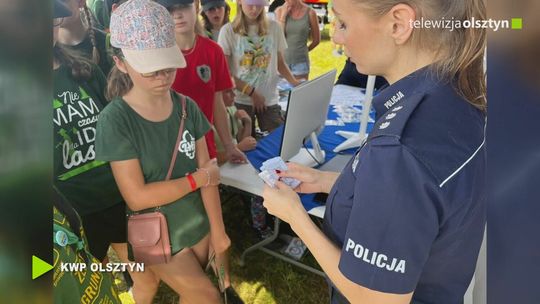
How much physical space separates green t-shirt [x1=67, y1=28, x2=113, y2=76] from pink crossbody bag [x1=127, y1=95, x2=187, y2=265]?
10.1 inches

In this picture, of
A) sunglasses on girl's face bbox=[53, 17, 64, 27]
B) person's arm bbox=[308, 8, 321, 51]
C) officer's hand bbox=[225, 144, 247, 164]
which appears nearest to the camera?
sunglasses on girl's face bbox=[53, 17, 64, 27]

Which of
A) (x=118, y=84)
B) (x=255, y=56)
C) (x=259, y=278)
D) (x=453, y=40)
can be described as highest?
(x=453, y=40)

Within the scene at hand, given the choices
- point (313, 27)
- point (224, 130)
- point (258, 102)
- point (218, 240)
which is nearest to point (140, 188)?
point (218, 240)

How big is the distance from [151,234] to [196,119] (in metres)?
0.42

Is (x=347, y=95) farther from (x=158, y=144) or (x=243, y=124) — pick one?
(x=158, y=144)

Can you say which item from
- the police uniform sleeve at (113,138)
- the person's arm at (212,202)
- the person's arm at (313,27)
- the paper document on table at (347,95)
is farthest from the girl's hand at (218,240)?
the person's arm at (313,27)

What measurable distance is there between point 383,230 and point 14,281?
2.32ft

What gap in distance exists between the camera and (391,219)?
74 centimetres

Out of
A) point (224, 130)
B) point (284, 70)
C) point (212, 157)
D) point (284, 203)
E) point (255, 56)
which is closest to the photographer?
point (284, 203)

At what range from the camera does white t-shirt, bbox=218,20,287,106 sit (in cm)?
261

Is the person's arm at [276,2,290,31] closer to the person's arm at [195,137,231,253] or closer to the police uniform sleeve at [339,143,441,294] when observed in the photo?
the person's arm at [195,137,231,253]

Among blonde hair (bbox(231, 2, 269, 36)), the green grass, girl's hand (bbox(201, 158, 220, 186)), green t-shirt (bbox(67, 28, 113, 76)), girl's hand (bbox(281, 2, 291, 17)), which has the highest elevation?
green t-shirt (bbox(67, 28, 113, 76))

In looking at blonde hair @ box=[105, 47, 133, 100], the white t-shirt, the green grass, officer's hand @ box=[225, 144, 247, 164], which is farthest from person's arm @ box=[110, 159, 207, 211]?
the white t-shirt

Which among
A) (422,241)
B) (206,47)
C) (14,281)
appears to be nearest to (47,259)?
(14,281)
